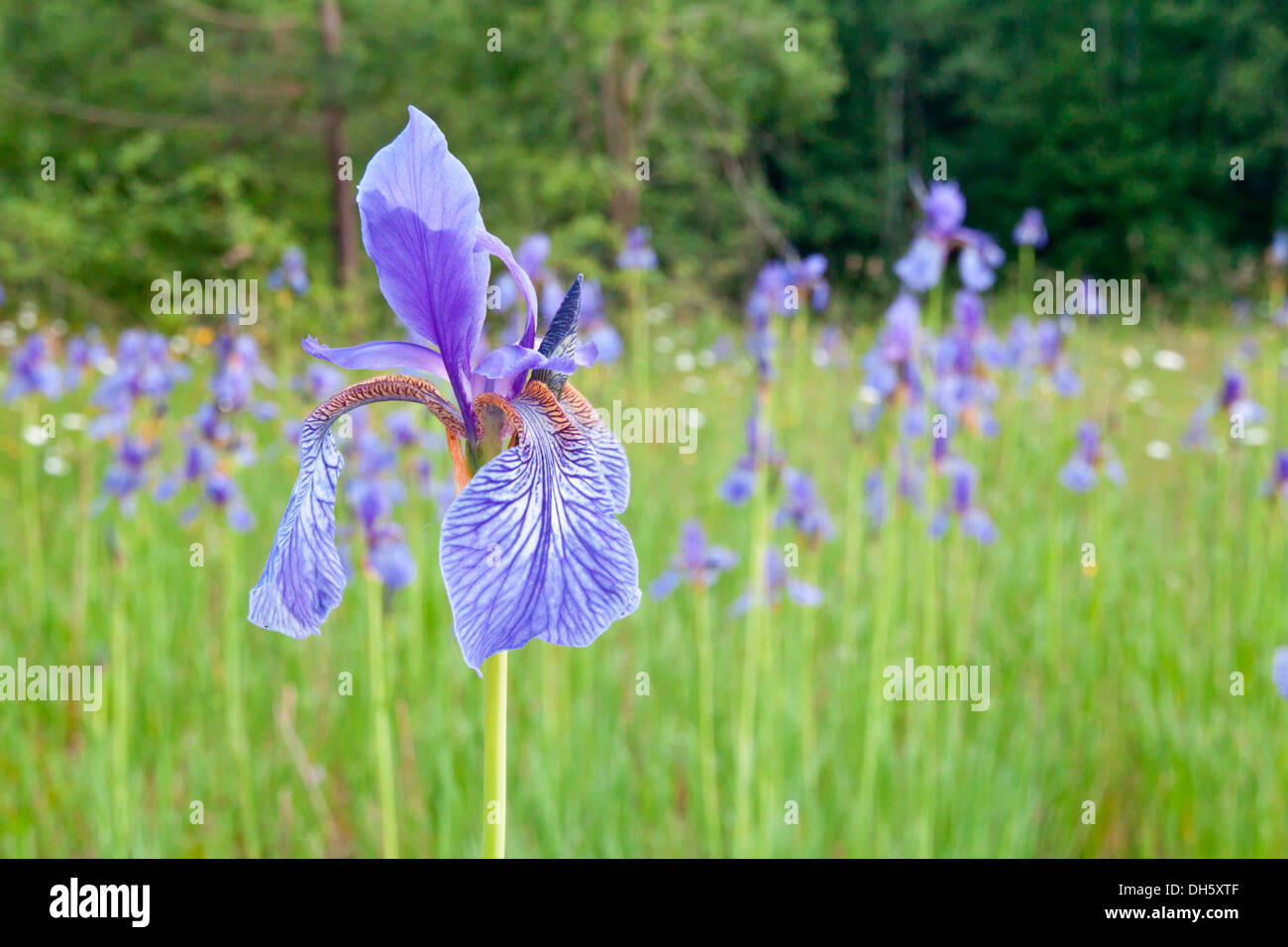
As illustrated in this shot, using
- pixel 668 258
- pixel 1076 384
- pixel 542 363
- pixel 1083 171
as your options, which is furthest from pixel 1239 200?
pixel 542 363

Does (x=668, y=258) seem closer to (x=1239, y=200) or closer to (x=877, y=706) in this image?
(x=1239, y=200)

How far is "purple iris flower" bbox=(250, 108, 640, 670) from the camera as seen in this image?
1.65 ft

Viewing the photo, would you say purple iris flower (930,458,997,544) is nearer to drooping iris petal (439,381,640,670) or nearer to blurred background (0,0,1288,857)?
blurred background (0,0,1288,857)

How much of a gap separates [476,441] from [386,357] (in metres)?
0.09

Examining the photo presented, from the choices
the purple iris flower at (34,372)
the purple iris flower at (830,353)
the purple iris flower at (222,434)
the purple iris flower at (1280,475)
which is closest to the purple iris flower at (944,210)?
the purple iris flower at (1280,475)

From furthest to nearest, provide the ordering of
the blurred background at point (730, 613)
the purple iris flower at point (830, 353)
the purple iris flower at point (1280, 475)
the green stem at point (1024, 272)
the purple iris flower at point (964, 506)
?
the purple iris flower at point (830, 353) → the green stem at point (1024, 272) → the purple iris flower at point (1280, 475) → the purple iris flower at point (964, 506) → the blurred background at point (730, 613)

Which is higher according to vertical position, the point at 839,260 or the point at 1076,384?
the point at 839,260

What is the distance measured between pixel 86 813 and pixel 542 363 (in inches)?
93.7

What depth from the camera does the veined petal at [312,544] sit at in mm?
543

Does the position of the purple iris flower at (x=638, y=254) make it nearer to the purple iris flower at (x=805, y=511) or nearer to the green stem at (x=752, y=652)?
the purple iris flower at (x=805, y=511)

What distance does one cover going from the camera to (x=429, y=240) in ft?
1.83

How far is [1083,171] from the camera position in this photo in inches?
750

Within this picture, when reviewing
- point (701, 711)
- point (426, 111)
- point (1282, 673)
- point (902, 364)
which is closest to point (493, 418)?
point (1282, 673)
